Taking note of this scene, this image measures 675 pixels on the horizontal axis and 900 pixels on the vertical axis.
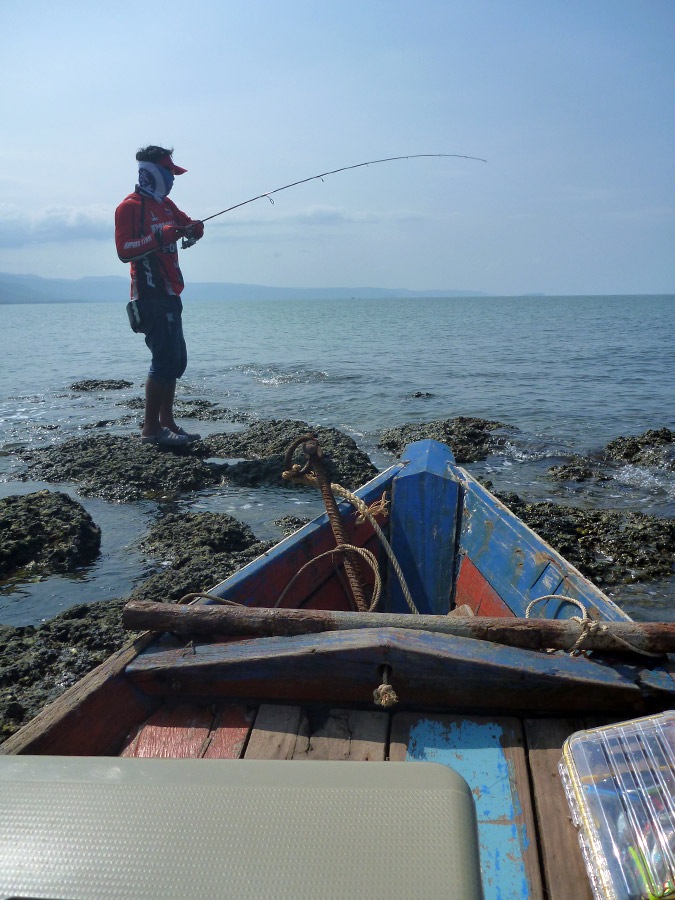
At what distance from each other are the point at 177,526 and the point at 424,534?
9.57 feet

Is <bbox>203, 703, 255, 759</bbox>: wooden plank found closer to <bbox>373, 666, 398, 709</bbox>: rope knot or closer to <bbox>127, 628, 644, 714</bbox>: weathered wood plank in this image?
<bbox>127, 628, 644, 714</bbox>: weathered wood plank

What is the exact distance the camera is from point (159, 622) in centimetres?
238

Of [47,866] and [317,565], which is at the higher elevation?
[47,866]

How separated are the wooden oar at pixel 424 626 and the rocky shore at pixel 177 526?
1611 millimetres

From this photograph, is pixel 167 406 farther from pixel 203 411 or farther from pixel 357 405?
pixel 357 405

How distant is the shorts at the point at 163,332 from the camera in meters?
7.85

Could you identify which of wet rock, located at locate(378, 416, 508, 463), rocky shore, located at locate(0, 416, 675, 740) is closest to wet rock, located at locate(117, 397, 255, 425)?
rocky shore, located at locate(0, 416, 675, 740)

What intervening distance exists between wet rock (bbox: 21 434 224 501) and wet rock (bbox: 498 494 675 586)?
3.84 metres

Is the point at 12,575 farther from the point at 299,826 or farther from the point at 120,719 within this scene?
the point at 299,826

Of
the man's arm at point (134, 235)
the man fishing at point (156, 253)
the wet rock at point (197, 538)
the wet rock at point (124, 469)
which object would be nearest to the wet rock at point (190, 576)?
the wet rock at point (197, 538)

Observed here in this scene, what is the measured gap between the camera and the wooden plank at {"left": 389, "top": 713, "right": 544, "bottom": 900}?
1678mm

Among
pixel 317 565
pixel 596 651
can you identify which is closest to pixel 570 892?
pixel 596 651

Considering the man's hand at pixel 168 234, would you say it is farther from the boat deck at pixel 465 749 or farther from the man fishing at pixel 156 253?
the boat deck at pixel 465 749

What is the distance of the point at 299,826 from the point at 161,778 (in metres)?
0.26
